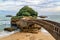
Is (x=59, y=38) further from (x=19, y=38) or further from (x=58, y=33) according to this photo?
(x=19, y=38)

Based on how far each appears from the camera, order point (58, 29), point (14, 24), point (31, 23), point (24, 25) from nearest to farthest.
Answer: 1. point (58, 29)
2. point (31, 23)
3. point (24, 25)
4. point (14, 24)

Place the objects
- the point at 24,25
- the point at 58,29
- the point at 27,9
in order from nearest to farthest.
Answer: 1. the point at 58,29
2. the point at 24,25
3. the point at 27,9

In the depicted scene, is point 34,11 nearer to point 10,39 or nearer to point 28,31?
point 28,31

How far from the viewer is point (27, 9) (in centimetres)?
6844

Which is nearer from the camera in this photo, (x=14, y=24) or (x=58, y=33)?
(x=58, y=33)

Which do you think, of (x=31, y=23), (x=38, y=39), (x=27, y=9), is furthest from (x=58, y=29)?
(x=27, y=9)

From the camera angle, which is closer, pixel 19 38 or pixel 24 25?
pixel 19 38

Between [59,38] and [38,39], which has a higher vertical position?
[59,38]

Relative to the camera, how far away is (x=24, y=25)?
144 feet

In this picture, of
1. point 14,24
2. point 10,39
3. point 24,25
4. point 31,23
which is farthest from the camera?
point 14,24

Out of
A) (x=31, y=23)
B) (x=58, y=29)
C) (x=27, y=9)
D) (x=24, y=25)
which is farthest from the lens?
(x=27, y=9)

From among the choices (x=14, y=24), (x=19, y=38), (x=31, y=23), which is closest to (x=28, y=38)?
(x=19, y=38)

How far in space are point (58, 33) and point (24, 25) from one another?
27405 mm

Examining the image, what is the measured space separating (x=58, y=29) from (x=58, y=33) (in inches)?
13.8
